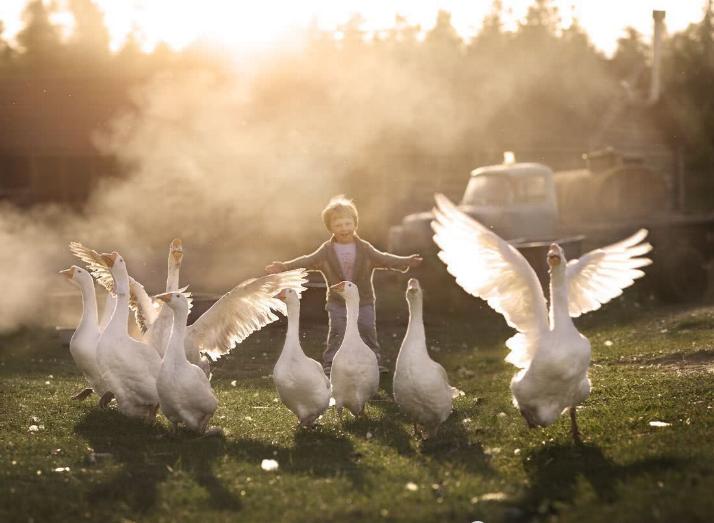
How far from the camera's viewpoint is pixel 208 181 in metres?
28.4

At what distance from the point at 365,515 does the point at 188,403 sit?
270 centimetres

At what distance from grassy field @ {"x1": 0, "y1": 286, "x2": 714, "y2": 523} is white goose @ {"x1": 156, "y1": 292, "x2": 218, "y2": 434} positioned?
0.58 ft

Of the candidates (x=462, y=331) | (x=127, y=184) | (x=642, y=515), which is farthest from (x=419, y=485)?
(x=127, y=184)

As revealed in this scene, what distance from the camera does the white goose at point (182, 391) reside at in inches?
326

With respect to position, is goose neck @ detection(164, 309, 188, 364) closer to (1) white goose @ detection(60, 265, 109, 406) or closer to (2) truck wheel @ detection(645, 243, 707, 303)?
(1) white goose @ detection(60, 265, 109, 406)

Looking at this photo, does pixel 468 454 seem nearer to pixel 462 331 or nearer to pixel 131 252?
pixel 462 331

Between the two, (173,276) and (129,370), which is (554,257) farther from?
(173,276)

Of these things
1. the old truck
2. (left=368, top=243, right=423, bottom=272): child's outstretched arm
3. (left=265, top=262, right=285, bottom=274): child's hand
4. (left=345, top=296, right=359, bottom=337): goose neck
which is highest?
(left=265, top=262, right=285, bottom=274): child's hand

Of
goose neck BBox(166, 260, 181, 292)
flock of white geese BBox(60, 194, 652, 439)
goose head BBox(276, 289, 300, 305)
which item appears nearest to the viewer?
flock of white geese BBox(60, 194, 652, 439)

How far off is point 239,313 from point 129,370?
1.30 metres

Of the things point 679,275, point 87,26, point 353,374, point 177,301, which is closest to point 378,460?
point 353,374

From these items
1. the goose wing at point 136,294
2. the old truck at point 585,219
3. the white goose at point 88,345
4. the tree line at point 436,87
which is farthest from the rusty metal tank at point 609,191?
the white goose at point 88,345

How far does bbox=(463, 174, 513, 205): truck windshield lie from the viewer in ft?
72.0

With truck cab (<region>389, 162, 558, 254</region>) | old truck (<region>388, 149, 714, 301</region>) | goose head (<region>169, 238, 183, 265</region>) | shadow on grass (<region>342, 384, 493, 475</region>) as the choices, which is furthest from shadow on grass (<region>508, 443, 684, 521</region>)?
Answer: truck cab (<region>389, 162, 558, 254</region>)
